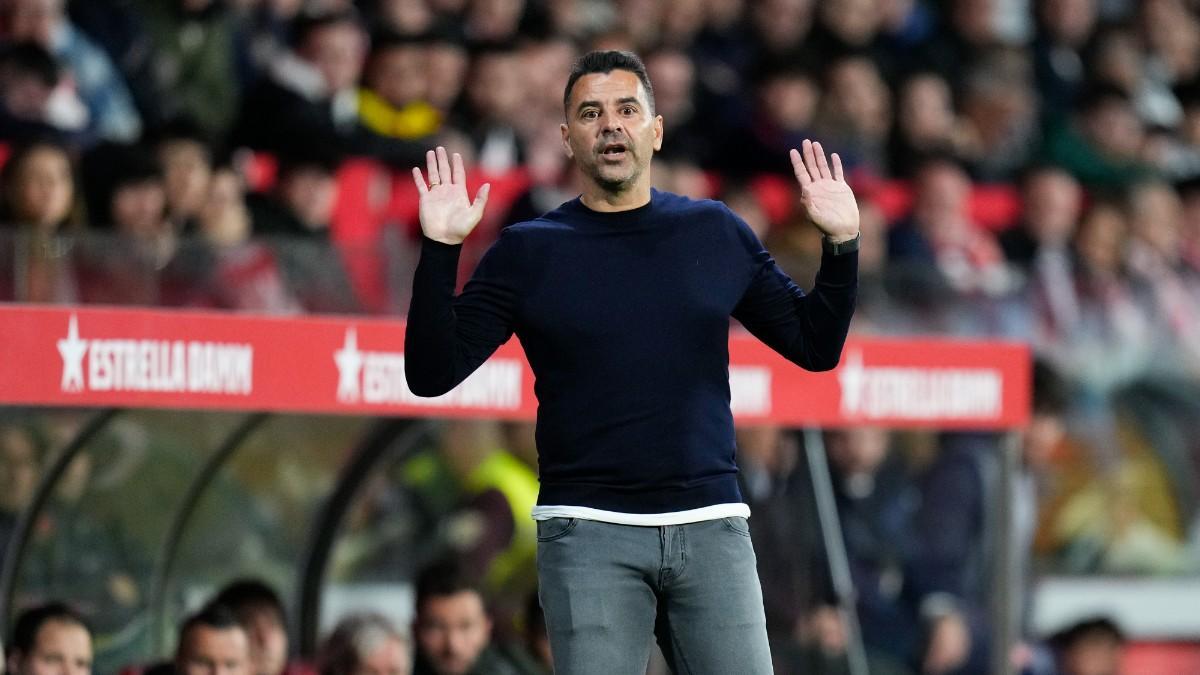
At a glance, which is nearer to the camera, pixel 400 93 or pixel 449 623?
pixel 449 623

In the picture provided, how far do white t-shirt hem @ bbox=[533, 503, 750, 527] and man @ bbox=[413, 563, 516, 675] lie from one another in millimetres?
2544

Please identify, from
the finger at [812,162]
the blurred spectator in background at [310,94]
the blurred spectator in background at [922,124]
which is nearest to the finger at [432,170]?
the finger at [812,162]

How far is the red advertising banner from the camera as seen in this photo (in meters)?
5.73

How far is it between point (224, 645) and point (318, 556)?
29.0 inches

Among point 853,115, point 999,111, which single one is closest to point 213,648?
point 853,115

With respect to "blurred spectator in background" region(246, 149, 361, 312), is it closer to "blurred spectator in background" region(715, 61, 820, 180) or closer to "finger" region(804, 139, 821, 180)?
"blurred spectator in background" region(715, 61, 820, 180)

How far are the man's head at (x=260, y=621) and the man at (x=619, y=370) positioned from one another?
2.47m

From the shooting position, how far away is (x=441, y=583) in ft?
21.2

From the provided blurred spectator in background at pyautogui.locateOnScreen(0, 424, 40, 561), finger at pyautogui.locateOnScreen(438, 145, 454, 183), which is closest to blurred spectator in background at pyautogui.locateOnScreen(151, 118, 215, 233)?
blurred spectator in background at pyautogui.locateOnScreen(0, 424, 40, 561)

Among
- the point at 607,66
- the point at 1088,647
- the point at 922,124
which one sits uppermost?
the point at 922,124

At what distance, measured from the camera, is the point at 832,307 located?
13.4 feet

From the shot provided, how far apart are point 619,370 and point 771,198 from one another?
5.72m

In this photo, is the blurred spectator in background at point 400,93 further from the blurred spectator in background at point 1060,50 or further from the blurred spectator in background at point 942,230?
the blurred spectator in background at point 1060,50

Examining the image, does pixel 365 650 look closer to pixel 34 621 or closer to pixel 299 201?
pixel 34 621
